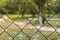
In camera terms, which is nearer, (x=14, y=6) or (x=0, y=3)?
(x=14, y=6)

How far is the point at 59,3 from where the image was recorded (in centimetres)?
76

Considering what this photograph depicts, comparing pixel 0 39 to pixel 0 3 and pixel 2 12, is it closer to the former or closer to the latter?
pixel 0 3

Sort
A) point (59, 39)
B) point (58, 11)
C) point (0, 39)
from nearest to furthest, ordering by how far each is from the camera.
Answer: point (58, 11)
point (59, 39)
point (0, 39)

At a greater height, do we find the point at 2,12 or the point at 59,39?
the point at 2,12

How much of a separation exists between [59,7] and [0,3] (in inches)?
14.0

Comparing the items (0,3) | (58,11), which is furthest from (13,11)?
(0,3)

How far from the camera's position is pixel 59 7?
71 centimetres

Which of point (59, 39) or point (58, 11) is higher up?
point (58, 11)

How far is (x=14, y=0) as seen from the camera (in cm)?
71

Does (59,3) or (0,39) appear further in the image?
(0,39)

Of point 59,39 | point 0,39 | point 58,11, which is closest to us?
point 58,11

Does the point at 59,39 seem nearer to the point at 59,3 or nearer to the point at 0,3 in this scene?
the point at 59,3

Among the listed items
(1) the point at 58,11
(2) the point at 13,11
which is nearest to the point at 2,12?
(2) the point at 13,11

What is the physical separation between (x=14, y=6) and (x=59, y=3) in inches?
7.1
